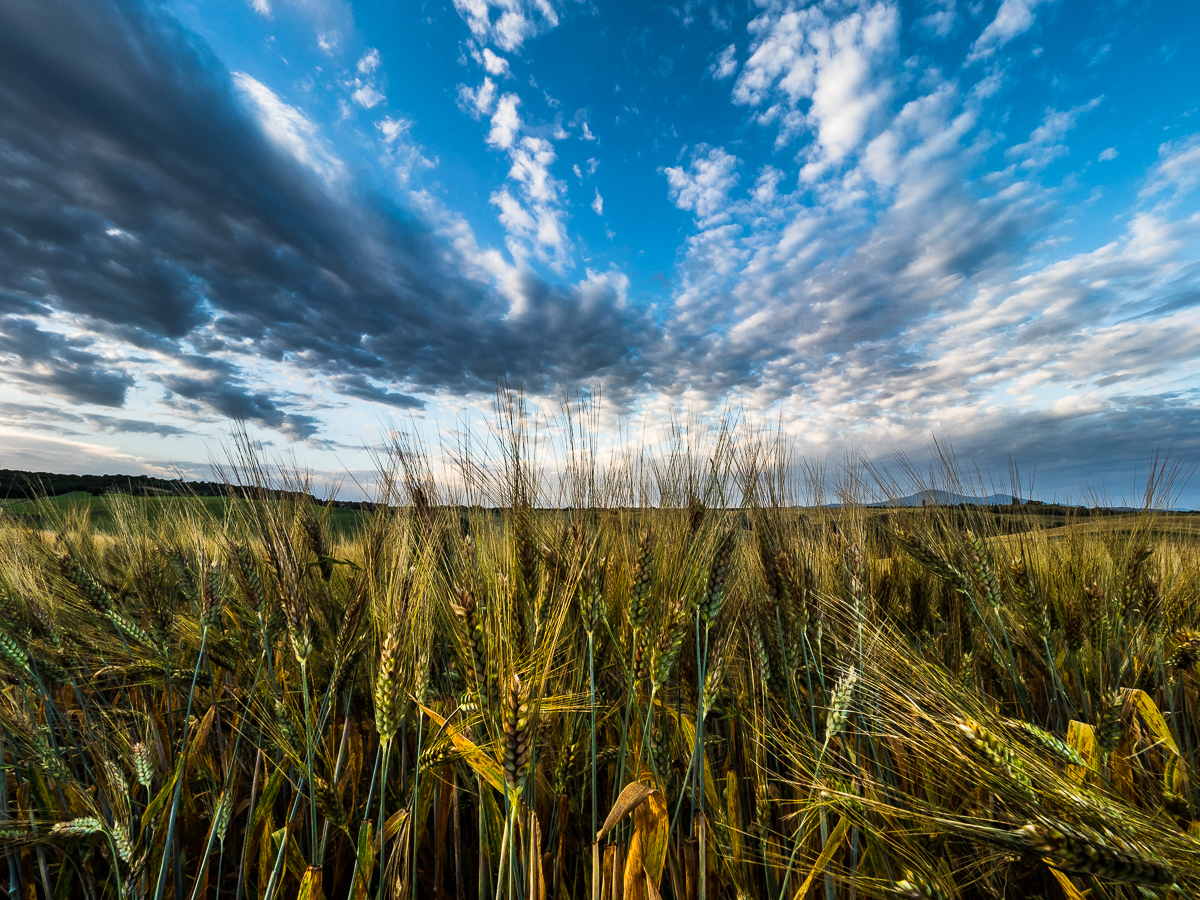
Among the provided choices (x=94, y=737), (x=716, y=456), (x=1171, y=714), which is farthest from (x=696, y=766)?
(x=94, y=737)

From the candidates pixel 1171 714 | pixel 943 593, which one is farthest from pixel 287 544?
pixel 943 593

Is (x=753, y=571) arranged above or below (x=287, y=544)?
below

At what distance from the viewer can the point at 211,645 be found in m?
2.10

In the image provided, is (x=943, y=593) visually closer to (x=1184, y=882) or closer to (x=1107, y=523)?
(x=1107, y=523)

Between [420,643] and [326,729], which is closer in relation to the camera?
[420,643]

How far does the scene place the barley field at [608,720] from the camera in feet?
3.72

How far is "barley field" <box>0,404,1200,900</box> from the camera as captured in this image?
1.13m

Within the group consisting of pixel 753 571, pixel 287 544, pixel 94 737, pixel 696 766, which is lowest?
pixel 94 737

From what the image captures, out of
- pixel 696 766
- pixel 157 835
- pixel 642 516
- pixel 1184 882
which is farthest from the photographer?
pixel 642 516

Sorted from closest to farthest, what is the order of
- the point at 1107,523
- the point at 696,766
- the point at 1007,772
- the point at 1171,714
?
1. the point at 1007,772
2. the point at 696,766
3. the point at 1171,714
4. the point at 1107,523

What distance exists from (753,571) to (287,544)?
A: 183 centimetres

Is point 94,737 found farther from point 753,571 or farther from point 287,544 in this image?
point 753,571

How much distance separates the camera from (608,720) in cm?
192

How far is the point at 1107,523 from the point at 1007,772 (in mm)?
3094
